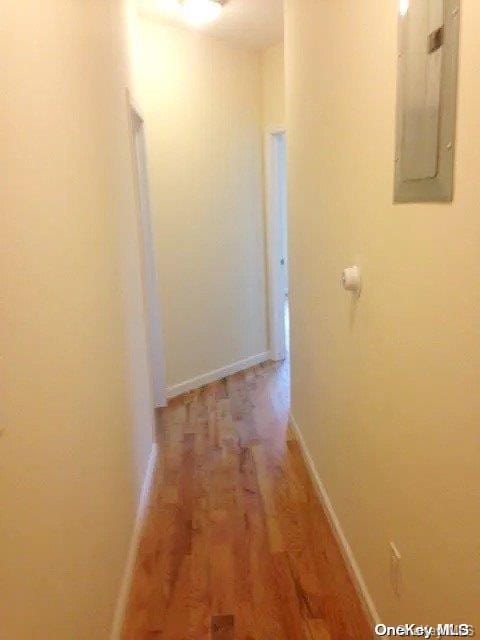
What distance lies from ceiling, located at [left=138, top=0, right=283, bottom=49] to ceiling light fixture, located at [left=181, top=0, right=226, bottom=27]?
58 millimetres

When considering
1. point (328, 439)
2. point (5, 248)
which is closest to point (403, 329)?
point (5, 248)

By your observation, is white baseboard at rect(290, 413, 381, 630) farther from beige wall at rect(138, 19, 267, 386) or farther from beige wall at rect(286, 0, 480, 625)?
beige wall at rect(138, 19, 267, 386)

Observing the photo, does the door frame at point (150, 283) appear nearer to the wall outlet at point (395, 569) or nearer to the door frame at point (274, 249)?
the door frame at point (274, 249)

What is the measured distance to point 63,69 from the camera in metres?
1.41

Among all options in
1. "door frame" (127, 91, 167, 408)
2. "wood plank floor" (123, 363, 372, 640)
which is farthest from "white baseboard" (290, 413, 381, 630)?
"door frame" (127, 91, 167, 408)

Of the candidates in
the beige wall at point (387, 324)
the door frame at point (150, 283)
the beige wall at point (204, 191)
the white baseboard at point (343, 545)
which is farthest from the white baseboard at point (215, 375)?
the beige wall at point (387, 324)

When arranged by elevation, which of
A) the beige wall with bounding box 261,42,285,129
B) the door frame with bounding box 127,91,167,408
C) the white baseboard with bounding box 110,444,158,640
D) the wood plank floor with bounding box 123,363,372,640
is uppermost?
the beige wall with bounding box 261,42,285,129

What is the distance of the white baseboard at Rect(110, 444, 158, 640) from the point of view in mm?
1749

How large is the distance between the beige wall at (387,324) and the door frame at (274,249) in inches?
70.5

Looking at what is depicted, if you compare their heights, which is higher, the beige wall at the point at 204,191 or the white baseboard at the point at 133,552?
the beige wall at the point at 204,191

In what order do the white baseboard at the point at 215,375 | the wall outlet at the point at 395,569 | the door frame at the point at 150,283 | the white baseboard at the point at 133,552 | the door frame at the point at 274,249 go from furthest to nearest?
the door frame at the point at 274,249
the white baseboard at the point at 215,375
the door frame at the point at 150,283
the white baseboard at the point at 133,552
the wall outlet at the point at 395,569

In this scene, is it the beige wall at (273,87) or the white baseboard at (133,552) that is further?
the beige wall at (273,87)

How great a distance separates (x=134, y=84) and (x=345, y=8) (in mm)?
1523

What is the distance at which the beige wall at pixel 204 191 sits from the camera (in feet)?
11.9
